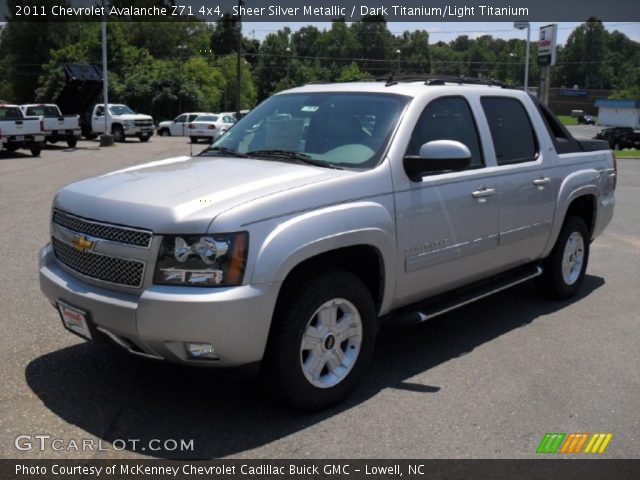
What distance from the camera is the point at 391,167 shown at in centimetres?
434

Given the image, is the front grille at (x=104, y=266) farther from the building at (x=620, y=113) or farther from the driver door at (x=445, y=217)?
the building at (x=620, y=113)

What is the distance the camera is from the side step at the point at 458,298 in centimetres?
456

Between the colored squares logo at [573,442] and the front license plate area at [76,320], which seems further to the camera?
the front license plate area at [76,320]

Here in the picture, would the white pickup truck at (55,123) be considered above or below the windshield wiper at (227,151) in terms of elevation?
below

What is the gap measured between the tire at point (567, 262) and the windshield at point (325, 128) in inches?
96.4

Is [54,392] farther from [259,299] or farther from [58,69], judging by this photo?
[58,69]

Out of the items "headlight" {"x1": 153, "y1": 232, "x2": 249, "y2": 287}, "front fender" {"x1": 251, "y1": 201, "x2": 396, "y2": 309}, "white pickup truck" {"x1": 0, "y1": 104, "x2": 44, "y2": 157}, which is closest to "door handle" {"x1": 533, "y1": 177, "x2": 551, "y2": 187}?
"front fender" {"x1": 251, "y1": 201, "x2": 396, "y2": 309}

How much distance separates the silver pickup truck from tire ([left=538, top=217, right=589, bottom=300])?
0.54 m

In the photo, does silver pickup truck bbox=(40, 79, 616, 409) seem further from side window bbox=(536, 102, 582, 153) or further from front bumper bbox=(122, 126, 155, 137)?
front bumper bbox=(122, 126, 155, 137)

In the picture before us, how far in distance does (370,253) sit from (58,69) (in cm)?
6103

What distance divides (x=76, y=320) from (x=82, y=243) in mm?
436
